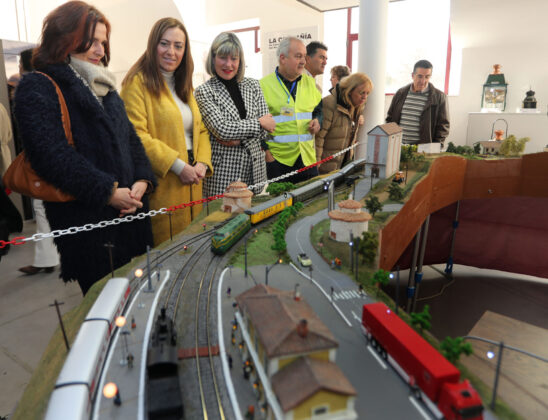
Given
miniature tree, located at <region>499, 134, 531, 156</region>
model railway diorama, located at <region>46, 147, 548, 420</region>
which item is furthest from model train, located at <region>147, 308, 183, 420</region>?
miniature tree, located at <region>499, 134, 531, 156</region>

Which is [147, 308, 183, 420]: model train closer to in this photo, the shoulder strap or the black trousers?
the shoulder strap

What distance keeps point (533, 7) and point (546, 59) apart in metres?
1.81

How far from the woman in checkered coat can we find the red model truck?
13.5 feet

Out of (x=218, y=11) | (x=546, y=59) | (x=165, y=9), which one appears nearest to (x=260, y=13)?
(x=218, y=11)

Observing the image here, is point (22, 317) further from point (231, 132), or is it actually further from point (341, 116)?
point (341, 116)

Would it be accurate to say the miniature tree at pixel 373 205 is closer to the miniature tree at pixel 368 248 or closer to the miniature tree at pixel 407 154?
the miniature tree at pixel 368 248

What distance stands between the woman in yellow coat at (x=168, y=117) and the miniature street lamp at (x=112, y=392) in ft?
11.0

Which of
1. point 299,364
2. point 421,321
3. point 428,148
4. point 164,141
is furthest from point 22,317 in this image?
point 428,148

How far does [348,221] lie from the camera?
5586mm

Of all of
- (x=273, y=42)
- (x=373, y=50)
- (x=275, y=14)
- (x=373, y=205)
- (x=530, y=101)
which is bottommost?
(x=373, y=205)

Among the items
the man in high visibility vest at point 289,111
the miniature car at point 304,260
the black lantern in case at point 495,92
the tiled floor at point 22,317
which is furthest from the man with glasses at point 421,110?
the tiled floor at point 22,317

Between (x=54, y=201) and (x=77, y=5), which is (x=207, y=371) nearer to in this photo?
(x=54, y=201)

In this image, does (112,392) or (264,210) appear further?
(264,210)

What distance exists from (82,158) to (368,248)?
3544 mm
